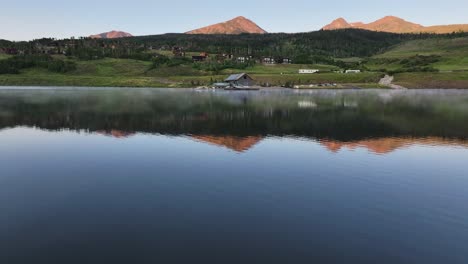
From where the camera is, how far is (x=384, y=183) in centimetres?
2995

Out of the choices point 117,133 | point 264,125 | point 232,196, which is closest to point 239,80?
point 264,125

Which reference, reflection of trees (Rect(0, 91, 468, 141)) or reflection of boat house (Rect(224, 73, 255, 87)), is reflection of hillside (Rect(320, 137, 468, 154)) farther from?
reflection of boat house (Rect(224, 73, 255, 87))

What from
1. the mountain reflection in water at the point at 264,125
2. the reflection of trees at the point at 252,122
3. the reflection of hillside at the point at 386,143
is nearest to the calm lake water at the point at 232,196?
the reflection of hillside at the point at 386,143

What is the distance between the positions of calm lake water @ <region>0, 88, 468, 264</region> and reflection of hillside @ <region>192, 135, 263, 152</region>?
0.13 metres

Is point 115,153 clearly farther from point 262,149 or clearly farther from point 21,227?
point 21,227

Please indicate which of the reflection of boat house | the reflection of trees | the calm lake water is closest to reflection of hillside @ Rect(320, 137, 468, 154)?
the calm lake water

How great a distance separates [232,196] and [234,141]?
842 inches

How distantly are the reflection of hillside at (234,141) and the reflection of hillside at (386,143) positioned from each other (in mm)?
8653

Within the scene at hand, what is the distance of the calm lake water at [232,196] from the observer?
705 inches

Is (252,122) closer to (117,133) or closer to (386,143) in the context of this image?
(117,133)

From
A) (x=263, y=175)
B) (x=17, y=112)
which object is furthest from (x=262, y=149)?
(x=17, y=112)

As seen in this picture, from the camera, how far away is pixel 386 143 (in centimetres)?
4716

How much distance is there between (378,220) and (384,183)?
8637 mm

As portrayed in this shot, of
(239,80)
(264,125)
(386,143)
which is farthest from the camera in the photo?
(239,80)
